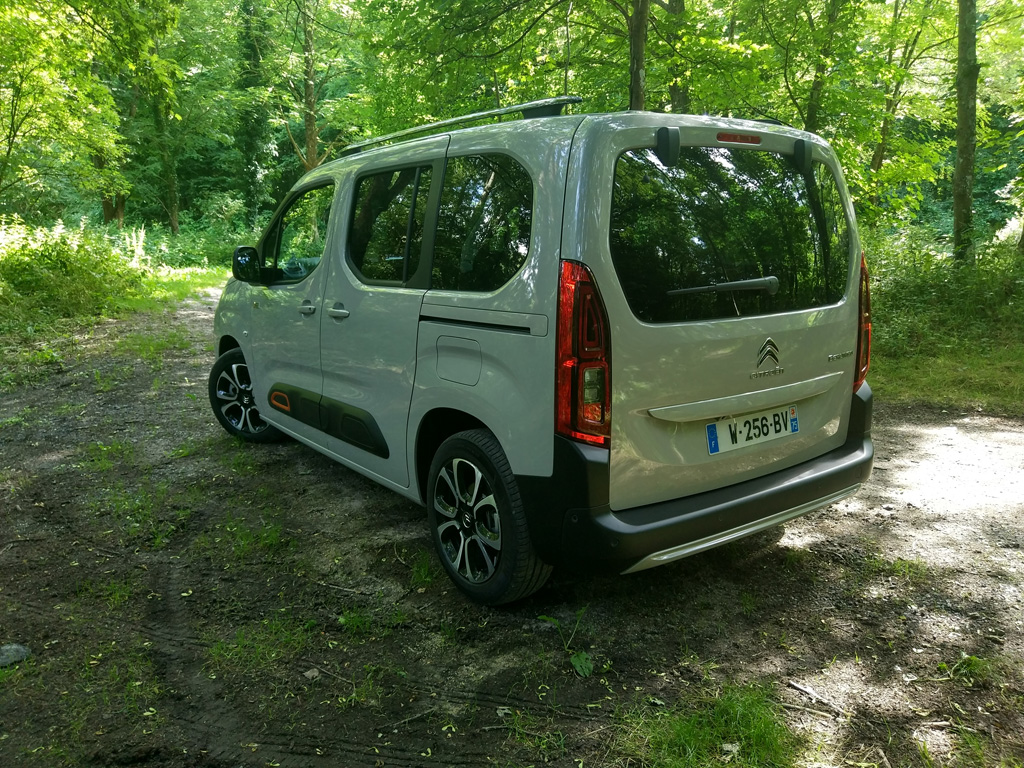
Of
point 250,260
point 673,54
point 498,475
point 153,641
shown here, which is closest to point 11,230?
point 250,260

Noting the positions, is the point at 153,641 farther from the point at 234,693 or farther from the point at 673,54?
the point at 673,54

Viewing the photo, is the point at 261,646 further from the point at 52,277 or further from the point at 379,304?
the point at 52,277

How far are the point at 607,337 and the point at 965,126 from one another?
407 inches

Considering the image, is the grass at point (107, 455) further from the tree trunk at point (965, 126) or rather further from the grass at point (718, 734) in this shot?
Answer: the tree trunk at point (965, 126)

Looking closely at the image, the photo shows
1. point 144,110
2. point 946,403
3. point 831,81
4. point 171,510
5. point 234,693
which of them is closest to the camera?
point 234,693

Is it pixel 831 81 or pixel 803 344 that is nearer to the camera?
pixel 803 344

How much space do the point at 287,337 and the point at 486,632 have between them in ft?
7.98

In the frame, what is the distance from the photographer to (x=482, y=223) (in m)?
3.10

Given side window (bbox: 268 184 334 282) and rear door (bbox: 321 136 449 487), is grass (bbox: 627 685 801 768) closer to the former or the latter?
rear door (bbox: 321 136 449 487)

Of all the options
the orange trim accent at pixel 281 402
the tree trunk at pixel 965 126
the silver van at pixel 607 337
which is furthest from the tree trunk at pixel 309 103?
the silver van at pixel 607 337

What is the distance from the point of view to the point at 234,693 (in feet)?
8.91

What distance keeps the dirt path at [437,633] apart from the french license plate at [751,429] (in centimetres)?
77

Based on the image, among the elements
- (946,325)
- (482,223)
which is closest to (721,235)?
(482,223)

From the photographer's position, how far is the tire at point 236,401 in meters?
5.57
